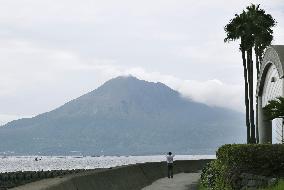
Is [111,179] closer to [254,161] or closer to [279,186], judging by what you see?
[254,161]

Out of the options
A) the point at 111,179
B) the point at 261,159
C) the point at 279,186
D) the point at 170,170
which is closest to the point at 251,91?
the point at 170,170

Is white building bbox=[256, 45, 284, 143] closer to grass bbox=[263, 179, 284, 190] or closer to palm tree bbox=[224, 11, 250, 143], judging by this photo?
palm tree bbox=[224, 11, 250, 143]

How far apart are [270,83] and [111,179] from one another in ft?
108

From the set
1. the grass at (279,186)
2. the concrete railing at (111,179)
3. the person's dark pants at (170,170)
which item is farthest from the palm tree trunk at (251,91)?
the grass at (279,186)

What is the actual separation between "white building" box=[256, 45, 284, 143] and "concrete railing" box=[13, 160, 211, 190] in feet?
42.0

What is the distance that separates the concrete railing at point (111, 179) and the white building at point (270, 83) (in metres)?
12.8

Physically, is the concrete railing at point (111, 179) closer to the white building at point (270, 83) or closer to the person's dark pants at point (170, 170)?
the person's dark pants at point (170, 170)

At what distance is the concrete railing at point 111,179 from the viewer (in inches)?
589

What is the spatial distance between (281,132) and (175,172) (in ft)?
30.4

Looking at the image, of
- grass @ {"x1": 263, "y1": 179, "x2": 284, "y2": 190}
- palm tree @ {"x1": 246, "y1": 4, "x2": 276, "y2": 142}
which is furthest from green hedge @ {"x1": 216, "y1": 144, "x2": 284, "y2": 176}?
palm tree @ {"x1": 246, "y1": 4, "x2": 276, "y2": 142}

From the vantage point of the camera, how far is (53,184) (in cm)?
1446

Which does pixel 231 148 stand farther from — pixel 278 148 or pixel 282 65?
pixel 282 65

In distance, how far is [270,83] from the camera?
174 ft

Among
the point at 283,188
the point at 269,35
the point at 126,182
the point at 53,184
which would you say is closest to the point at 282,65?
the point at 269,35
